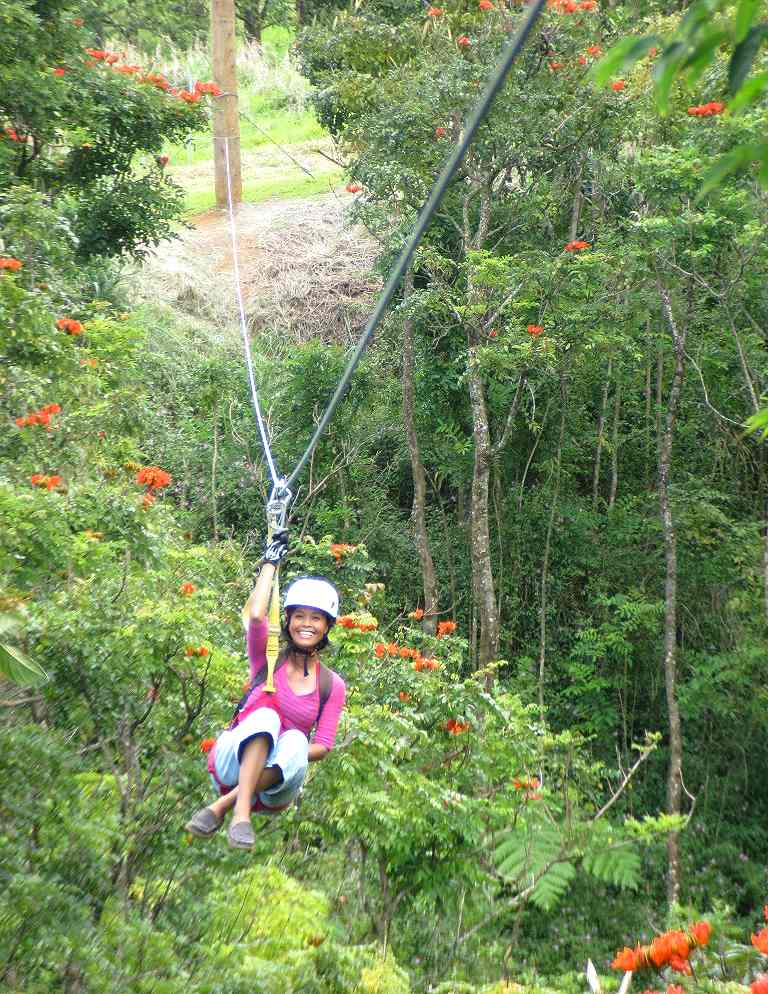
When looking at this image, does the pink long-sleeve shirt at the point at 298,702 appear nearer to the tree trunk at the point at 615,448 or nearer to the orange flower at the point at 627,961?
the orange flower at the point at 627,961

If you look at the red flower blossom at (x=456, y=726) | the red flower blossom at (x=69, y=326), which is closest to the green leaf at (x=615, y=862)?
the red flower blossom at (x=456, y=726)

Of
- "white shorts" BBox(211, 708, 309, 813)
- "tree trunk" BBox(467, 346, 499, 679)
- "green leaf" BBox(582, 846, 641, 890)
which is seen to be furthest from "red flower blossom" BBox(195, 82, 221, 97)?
"white shorts" BBox(211, 708, 309, 813)

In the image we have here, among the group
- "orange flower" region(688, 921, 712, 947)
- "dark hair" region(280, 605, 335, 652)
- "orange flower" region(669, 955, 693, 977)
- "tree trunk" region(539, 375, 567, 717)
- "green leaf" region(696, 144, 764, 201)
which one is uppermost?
"green leaf" region(696, 144, 764, 201)

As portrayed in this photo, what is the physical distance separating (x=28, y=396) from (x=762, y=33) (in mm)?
5699

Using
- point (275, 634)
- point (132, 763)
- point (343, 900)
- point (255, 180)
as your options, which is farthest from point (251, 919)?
point (255, 180)

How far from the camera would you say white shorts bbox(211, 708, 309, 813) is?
382cm

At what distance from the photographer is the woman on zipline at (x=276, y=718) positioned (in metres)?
3.81

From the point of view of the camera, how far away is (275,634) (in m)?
3.74

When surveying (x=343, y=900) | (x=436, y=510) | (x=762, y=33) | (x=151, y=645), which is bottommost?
(x=436, y=510)

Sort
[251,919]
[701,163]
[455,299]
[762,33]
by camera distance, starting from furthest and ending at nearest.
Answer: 1. [455,299]
2. [701,163]
3. [251,919]
4. [762,33]

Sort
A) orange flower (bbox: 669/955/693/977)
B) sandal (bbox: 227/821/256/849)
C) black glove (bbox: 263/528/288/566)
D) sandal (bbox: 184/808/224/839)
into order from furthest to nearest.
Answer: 1. black glove (bbox: 263/528/288/566)
2. sandal (bbox: 184/808/224/839)
3. sandal (bbox: 227/821/256/849)
4. orange flower (bbox: 669/955/693/977)

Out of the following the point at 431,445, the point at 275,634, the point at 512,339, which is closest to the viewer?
the point at 275,634

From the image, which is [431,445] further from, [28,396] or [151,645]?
[151,645]

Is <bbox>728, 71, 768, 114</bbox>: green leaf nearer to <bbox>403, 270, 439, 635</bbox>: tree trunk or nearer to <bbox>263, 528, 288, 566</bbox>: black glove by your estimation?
<bbox>263, 528, 288, 566</bbox>: black glove
